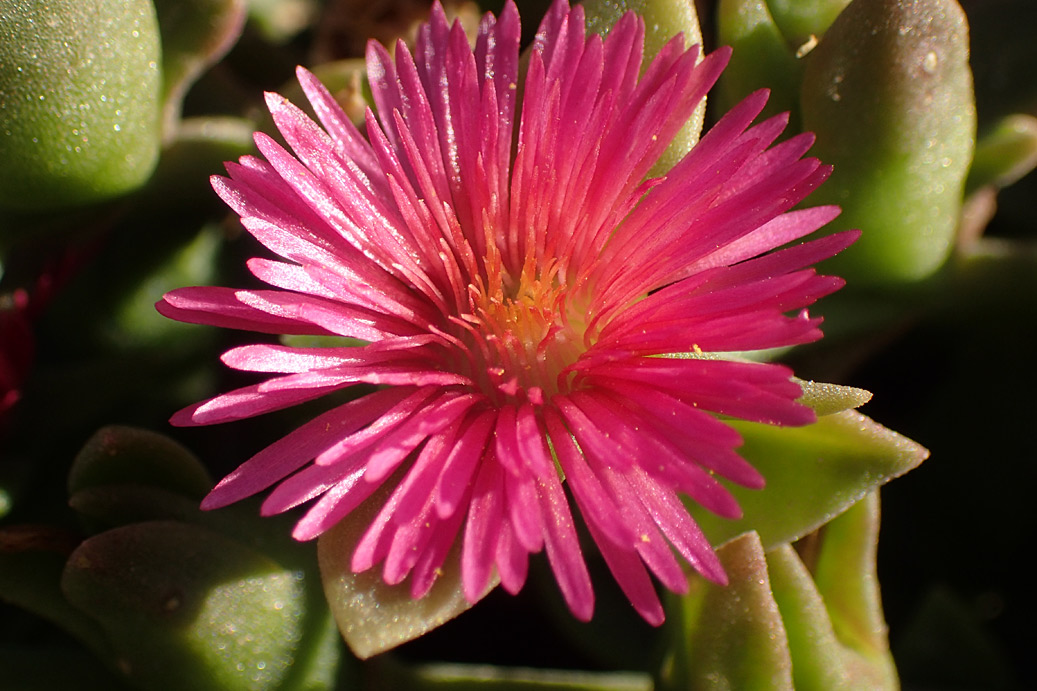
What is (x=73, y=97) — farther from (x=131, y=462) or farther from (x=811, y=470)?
(x=811, y=470)

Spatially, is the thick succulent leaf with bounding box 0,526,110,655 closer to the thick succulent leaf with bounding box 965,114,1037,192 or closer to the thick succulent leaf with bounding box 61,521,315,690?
the thick succulent leaf with bounding box 61,521,315,690

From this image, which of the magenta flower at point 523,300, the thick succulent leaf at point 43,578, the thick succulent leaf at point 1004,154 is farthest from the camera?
the thick succulent leaf at point 1004,154

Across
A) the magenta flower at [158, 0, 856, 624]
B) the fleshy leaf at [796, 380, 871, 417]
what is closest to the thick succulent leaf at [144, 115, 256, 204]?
the magenta flower at [158, 0, 856, 624]

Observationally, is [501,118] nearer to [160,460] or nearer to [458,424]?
[458,424]

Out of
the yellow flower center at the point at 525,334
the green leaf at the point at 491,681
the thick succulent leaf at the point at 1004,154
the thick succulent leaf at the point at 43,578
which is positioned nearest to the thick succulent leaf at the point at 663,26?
the yellow flower center at the point at 525,334

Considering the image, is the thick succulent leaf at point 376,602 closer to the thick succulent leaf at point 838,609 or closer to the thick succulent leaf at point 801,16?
the thick succulent leaf at point 838,609
